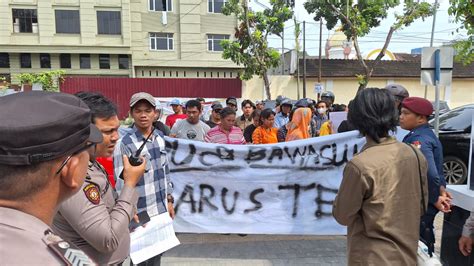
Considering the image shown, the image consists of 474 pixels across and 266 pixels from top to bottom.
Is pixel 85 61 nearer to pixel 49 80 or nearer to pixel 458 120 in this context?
pixel 49 80

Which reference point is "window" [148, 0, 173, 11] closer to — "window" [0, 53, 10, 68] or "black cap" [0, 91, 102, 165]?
"window" [0, 53, 10, 68]

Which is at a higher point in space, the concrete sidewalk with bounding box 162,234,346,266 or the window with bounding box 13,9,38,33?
the window with bounding box 13,9,38,33

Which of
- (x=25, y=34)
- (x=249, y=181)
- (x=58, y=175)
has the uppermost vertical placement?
(x=25, y=34)

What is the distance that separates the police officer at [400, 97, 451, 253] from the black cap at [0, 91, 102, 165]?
2493mm

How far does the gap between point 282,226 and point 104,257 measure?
2742mm

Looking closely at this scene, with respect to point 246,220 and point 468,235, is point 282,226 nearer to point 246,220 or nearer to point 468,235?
point 246,220

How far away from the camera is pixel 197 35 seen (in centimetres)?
3222

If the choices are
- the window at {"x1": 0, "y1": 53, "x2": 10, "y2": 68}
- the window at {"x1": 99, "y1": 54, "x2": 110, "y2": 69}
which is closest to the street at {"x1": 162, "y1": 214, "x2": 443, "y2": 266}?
the window at {"x1": 99, "y1": 54, "x2": 110, "y2": 69}

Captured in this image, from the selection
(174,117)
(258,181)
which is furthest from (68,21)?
(258,181)

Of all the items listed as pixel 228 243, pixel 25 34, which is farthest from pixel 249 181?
pixel 25 34

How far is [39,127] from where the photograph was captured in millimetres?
850

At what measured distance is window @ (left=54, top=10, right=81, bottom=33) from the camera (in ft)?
101

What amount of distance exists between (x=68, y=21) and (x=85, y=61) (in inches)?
135

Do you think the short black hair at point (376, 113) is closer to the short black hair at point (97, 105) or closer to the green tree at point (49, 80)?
the short black hair at point (97, 105)
